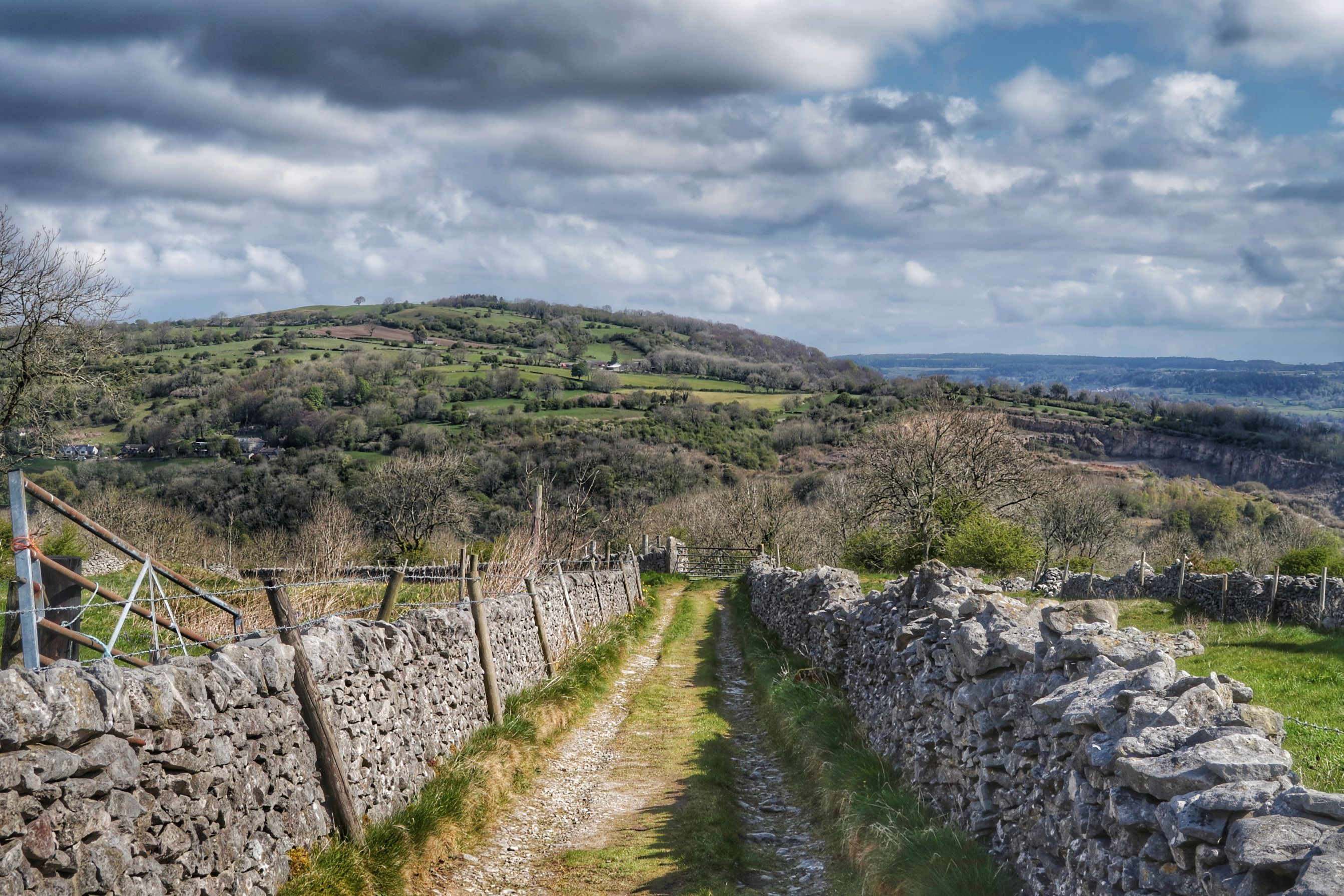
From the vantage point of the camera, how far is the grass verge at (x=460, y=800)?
279 inches

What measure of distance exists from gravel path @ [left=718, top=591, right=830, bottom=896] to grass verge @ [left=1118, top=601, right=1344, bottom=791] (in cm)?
427

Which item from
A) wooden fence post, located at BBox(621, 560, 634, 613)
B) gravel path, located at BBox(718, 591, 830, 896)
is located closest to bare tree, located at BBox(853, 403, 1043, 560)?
wooden fence post, located at BBox(621, 560, 634, 613)

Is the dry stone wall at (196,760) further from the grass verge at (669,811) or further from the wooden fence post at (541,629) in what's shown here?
the wooden fence post at (541,629)

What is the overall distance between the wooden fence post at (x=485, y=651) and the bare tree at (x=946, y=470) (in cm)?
2658

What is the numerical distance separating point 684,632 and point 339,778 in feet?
65.6

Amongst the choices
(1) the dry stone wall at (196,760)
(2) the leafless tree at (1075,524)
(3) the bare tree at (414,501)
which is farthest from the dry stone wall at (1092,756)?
(2) the leafless tree at (1075,524)

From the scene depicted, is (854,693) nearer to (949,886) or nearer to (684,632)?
(949,886)

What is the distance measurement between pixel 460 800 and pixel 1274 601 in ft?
79.9

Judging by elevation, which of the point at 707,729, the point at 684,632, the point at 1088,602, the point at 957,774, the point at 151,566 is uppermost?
the point at 151,566

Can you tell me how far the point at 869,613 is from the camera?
1291 centimetres

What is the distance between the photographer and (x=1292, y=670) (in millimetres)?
13078

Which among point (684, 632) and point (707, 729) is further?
point (684, 632)

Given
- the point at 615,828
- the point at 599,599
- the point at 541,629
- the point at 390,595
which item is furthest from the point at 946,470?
the point at 390,595

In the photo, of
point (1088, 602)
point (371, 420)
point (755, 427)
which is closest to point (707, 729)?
point (1088, 602)
